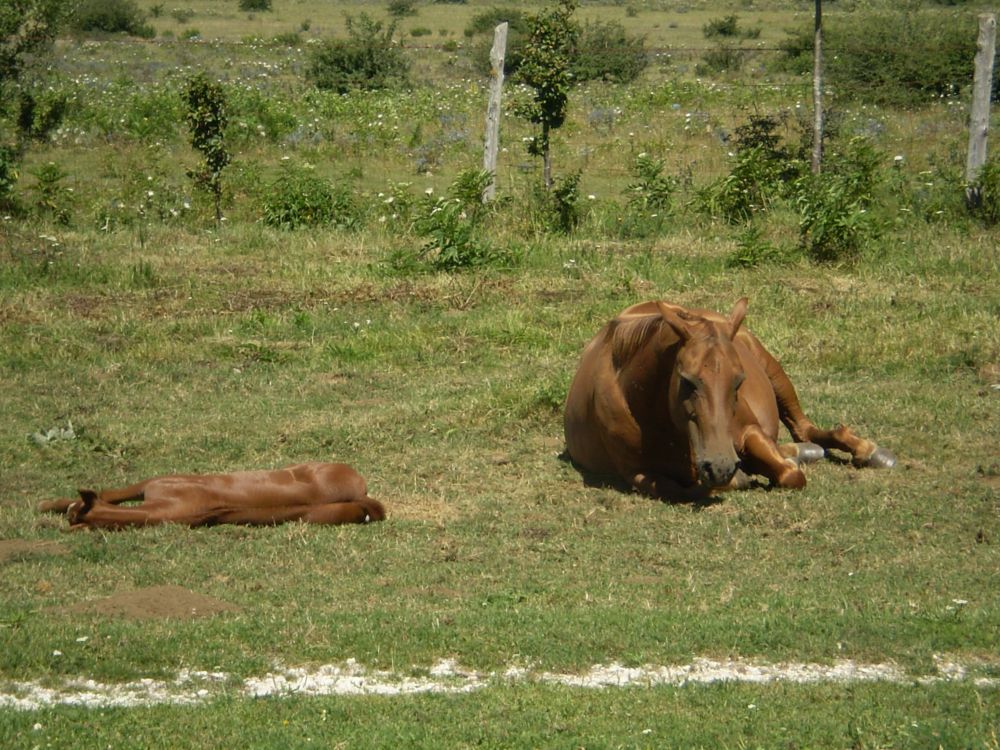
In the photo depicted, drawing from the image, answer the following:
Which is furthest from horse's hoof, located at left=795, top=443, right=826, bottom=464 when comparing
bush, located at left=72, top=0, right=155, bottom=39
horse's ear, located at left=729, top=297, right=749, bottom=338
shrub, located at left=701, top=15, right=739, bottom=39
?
shrub, located at left=701, top=15, right=739, bottom=39

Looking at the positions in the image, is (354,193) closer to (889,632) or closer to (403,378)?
(403,378)

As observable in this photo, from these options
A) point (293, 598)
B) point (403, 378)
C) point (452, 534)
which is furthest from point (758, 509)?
point (403, 378)

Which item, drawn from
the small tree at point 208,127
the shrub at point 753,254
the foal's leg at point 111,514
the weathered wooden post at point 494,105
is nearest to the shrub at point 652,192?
the weathered wooden post at point 494,105

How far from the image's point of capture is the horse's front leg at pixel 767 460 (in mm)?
8945

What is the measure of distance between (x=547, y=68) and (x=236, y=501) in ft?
36.1

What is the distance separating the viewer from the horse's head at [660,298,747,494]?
800cm

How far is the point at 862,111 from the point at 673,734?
941 inches

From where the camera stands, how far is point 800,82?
106 ft

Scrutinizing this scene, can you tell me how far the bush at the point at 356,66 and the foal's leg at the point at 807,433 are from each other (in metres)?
25.8

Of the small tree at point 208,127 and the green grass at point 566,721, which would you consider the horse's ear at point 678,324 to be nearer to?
the green grass at point 566,721

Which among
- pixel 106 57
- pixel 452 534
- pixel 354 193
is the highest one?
pixel 106 57

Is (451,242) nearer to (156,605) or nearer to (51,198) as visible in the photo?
(51,198)

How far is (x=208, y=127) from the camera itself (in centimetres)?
1839

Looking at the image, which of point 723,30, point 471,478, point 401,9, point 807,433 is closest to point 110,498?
point 471,478
